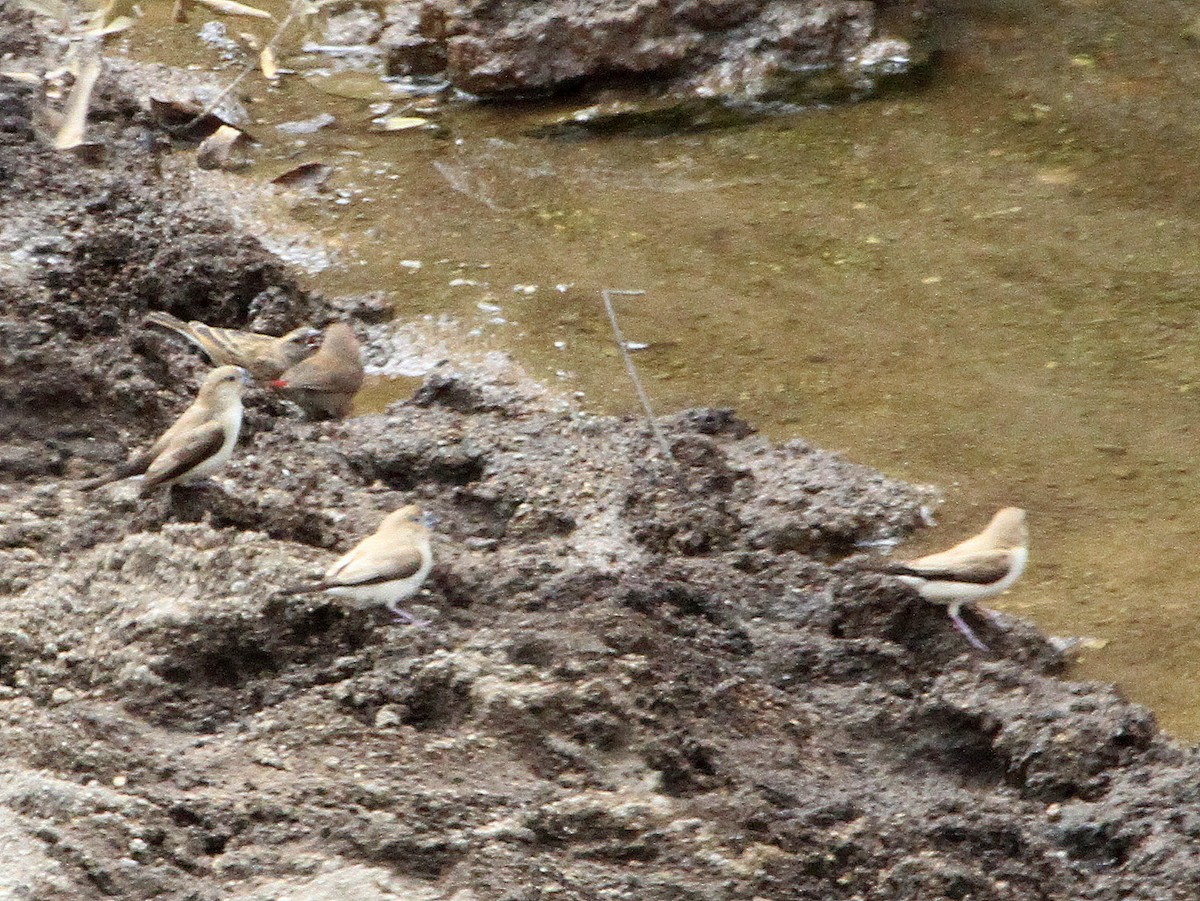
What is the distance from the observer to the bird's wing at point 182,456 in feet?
17.9

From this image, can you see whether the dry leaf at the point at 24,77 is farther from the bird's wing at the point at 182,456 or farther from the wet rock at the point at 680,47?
the bird's wing at the point at 182,456

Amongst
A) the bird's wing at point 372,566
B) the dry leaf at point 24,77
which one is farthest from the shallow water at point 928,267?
the bird's wing at point 372,566

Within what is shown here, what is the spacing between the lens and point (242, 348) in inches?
295

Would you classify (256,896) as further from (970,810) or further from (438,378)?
(438,378)

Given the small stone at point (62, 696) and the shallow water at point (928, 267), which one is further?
the shallow water at point (928, 267)

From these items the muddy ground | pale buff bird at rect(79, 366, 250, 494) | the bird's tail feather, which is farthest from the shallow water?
the bird's tail feather

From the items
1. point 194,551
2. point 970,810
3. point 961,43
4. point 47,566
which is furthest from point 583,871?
point 961,43

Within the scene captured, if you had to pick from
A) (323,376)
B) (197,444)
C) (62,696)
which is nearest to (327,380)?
(323,376)

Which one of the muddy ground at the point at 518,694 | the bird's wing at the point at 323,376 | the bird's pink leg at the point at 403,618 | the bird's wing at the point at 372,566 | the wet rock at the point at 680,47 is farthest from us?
the wet rock at the point at 680,47

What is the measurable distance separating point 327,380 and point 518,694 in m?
3.11

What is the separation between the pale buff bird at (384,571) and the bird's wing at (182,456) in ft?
2.14

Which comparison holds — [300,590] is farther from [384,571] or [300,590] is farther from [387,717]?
[387,717]

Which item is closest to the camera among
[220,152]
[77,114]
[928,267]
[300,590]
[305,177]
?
[300,590]

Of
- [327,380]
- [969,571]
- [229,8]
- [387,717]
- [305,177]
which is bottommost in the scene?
[305,177]
